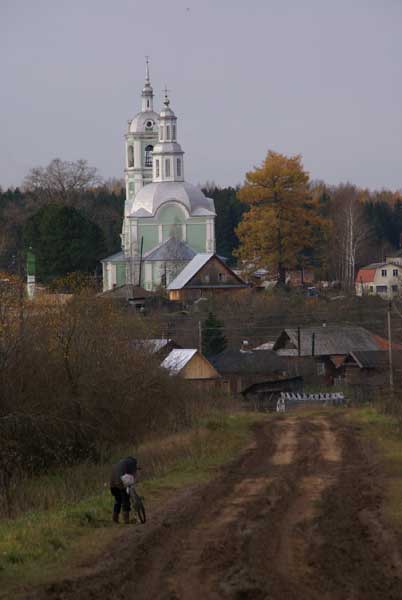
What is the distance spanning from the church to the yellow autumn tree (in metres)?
4.78

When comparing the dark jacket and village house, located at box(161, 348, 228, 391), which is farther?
village house, located at box(161, 348, 228, 391)

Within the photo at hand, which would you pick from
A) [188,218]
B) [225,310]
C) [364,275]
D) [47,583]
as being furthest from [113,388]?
[364,275]

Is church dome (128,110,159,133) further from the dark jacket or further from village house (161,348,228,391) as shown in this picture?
the dark jacket

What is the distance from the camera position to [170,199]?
221 feet

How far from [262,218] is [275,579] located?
51.0m

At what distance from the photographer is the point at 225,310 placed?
52.9 meters

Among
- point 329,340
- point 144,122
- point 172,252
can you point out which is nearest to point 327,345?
point 329,340

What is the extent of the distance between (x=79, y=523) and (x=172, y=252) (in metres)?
51.6

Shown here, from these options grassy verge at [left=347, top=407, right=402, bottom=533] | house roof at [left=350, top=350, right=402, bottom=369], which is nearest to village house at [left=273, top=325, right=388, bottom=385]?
house roof at [left=350, top=350, right=402, bottom=369]

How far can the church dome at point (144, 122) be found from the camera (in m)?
74.6

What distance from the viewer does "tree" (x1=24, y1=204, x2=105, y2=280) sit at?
61.2 meters

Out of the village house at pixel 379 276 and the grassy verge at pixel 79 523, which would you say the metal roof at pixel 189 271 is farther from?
the grassy verge at pixel 79 523

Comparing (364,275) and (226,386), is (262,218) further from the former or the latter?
(226,386)

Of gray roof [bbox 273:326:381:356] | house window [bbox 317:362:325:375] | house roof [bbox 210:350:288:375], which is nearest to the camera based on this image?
house roof [bbox 210:350:288:375]
